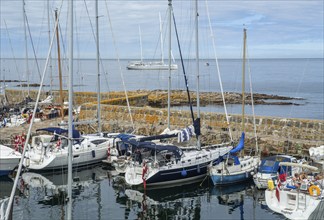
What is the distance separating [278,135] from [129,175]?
11931 mm

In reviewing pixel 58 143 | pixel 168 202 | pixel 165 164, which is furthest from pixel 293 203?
pixel 58 143

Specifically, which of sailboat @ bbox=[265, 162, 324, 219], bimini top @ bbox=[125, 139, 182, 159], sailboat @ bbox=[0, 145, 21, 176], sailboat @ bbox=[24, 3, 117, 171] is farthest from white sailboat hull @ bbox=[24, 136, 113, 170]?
sailboat @ bbox=[265, 162, 324, 219]

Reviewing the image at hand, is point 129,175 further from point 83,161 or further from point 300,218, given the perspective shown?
point 300,218

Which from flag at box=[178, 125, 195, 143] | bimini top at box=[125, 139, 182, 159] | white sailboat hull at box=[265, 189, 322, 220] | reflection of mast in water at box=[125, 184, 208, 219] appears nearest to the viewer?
white sailboat hull at box=[265, 189, 322, 220]

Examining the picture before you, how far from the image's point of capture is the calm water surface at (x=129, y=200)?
707 inches

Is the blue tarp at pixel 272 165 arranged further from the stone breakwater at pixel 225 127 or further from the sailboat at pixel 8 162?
the sailboat at pixel 8 162

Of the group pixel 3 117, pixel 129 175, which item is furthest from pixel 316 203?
pixel 3 117

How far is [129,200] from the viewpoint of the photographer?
19641 mm

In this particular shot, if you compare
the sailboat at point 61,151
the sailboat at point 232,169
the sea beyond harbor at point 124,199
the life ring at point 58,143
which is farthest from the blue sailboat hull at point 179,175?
the life ring at point 58,143

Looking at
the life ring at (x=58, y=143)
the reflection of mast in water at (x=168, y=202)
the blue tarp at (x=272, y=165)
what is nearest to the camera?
the reflection of mast in water at (x=168, y=202)

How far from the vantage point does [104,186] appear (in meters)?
21.7

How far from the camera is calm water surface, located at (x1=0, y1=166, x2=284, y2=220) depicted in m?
18.0

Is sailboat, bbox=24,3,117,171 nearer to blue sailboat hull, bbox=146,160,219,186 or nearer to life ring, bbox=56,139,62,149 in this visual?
life ring, bbox=56,139,62,149

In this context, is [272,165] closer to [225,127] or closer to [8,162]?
[225,127]
